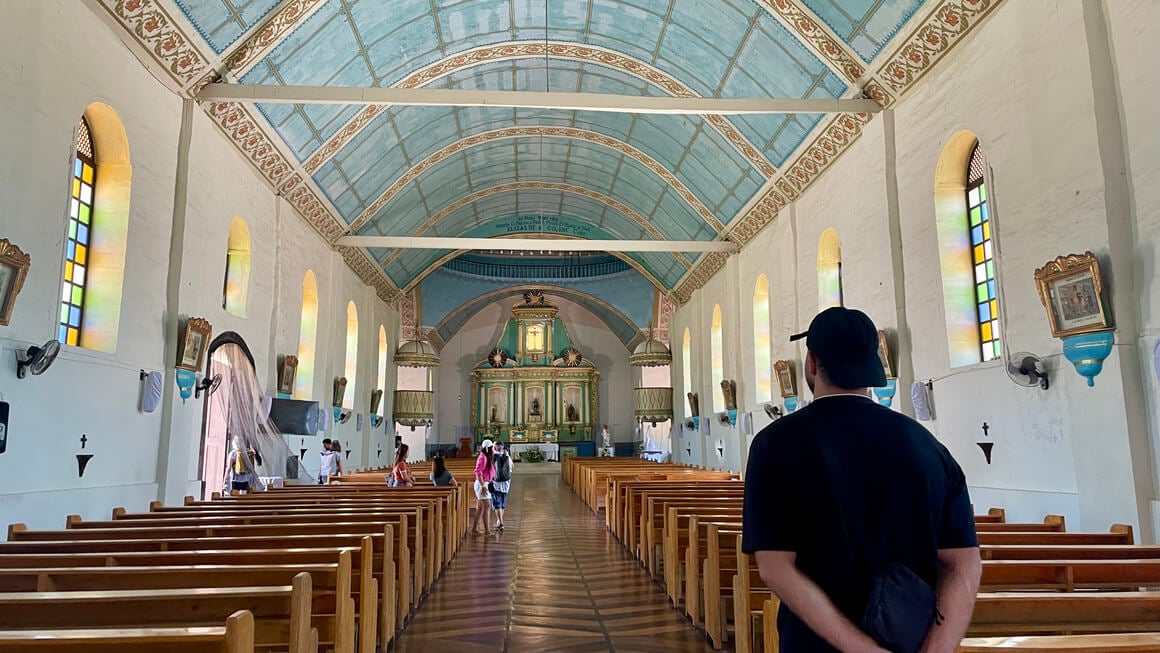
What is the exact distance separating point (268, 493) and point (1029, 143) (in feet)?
28.8

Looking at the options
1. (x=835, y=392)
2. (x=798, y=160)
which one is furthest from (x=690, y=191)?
(x=835, y=392)

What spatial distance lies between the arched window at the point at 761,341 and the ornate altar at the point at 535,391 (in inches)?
593

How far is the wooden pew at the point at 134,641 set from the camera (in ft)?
6.20

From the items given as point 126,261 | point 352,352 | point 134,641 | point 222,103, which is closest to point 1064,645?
point 134,641

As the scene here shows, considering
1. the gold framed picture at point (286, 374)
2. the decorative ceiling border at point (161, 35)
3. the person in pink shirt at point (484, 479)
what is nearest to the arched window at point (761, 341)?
the person in pink shirt at point (484, 479)

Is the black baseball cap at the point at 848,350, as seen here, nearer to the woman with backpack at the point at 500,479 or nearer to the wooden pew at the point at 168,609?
the wooden pew at the point at 168,609

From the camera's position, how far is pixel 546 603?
20.0 feet

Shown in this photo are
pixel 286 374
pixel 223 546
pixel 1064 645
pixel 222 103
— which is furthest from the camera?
pixel 286 374

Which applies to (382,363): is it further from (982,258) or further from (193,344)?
(982,258)

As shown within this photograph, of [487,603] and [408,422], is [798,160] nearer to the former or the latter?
[487,603]

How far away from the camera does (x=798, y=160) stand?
11781mm

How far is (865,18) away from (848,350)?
27.5 feet

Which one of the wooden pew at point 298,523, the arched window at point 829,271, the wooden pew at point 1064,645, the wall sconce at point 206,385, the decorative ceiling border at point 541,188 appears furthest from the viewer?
the decorative ceiling border at point 541,188

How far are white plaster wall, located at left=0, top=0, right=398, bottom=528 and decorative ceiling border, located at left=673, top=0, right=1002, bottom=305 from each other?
27.8 ft
